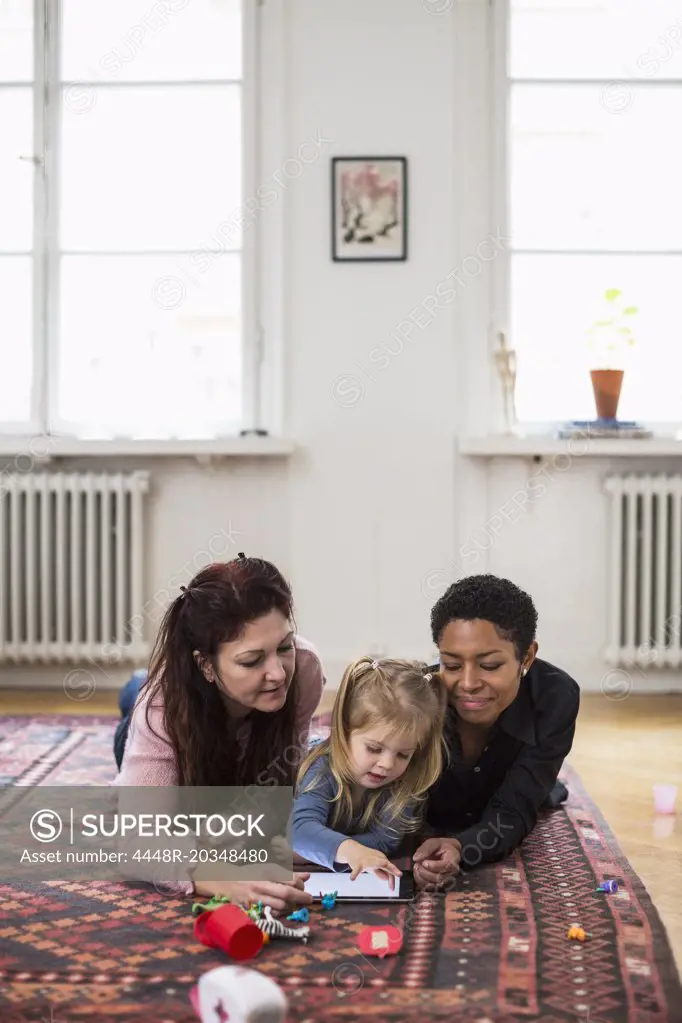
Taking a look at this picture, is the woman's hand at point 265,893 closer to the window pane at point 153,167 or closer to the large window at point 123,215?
the large window at point 123,215

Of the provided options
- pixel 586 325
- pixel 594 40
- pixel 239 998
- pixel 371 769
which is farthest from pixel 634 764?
pixel 594 40

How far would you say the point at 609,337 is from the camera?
3801mm

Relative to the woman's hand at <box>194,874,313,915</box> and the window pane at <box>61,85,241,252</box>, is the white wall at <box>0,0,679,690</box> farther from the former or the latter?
the woman's hand at <box>194,874,313,915</box>

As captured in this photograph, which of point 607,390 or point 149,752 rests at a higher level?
point 607,390

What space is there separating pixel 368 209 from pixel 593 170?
753mm

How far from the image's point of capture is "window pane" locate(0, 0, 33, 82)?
3955 millimetres

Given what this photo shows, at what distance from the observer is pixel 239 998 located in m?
1.39

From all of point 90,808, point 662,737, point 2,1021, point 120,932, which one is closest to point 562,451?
point 662,737

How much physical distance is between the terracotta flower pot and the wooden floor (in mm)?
918

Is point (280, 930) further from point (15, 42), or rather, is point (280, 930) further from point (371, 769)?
point (15, 42)

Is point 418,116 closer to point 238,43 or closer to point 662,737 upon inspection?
point 238,43

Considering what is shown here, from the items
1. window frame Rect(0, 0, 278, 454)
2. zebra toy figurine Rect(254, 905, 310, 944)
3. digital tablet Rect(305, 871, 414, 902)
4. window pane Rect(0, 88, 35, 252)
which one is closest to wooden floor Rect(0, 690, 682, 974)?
digital tablet Rect(305, 871, 414, 902)

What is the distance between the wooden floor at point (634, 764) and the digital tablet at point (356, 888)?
0.42m

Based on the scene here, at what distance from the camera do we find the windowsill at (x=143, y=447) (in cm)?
381
